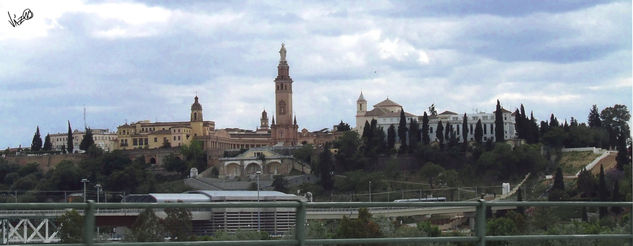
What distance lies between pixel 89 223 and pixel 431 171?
268ft

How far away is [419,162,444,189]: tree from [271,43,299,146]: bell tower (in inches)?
1480

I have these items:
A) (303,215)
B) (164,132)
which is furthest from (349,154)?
(303,215)

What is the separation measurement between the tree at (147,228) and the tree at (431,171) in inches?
3195

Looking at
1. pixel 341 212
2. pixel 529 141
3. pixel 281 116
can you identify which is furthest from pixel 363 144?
pixel 341 212

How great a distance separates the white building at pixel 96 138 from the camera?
13770 centimetres

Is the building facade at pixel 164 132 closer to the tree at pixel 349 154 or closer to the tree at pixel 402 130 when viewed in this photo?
the tree at pixel 349 154

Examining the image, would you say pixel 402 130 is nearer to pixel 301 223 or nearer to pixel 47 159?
pixel 47 159

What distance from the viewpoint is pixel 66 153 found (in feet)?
394

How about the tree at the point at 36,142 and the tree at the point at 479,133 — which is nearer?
the tree at the point at 479,133

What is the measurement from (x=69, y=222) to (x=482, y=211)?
3202mm

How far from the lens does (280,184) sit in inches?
3755

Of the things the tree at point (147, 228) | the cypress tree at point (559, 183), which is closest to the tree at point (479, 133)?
the cypress tree at point (559, 183)

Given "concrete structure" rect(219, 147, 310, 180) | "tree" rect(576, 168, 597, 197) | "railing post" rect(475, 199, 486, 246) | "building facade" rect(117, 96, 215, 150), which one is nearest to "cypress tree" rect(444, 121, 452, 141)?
"concrete structure" rect(219, 147, 310, 180)

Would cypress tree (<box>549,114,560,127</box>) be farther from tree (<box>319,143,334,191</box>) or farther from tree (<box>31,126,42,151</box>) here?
tree (<box>31,126,42,151</box>)
